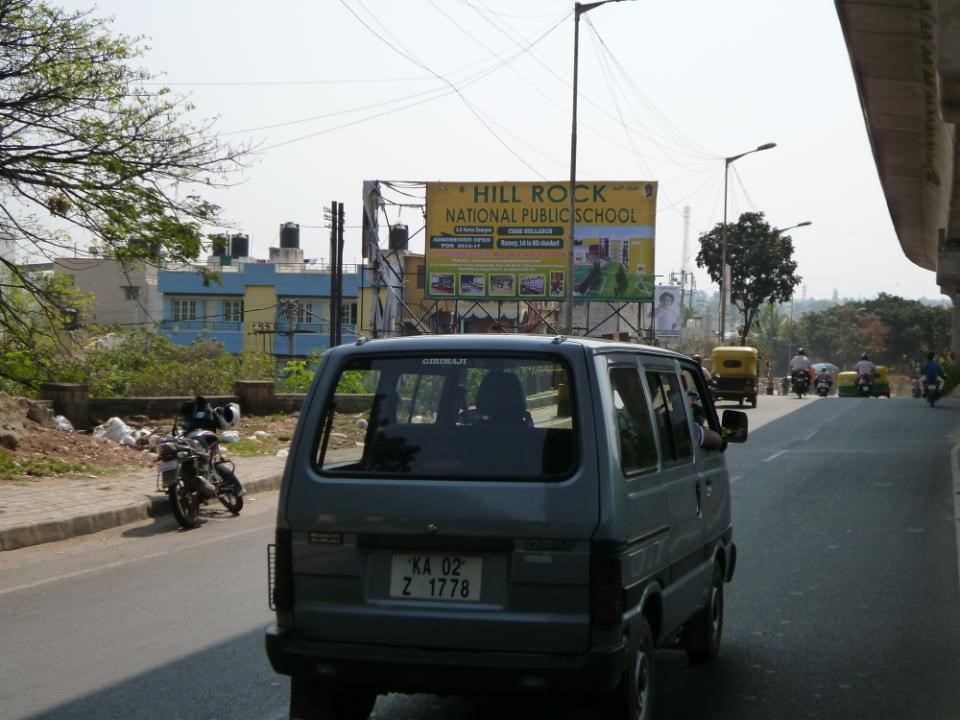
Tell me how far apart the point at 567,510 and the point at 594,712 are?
0.91 m

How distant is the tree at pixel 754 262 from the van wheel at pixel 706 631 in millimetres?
65431

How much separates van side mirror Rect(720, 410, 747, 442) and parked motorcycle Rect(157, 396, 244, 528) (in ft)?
21.5

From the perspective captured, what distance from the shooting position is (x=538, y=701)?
501cm

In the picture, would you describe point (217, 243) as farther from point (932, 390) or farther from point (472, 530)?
point (932, 390)

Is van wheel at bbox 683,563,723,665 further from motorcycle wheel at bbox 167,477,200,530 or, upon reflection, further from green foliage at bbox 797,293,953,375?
green foliage at bbox 797,293,953,375

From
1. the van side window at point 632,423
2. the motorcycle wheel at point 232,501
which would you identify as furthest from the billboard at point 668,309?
the van side window at point 632,423

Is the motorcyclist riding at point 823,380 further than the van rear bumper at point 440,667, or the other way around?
the motorcyclist riding at point 823,380

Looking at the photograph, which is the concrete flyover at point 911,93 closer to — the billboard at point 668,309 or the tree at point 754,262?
the billboard at point 668,309

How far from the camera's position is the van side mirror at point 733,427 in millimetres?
7621

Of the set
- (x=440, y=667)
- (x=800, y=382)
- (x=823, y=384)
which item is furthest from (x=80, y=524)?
(x=823, y=384)

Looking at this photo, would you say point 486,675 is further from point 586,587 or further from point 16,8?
point 16,8

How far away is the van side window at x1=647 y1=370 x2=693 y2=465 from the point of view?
6.04m

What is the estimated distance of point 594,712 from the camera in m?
5.24

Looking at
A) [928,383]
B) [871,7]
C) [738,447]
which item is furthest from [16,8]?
[928,383]
